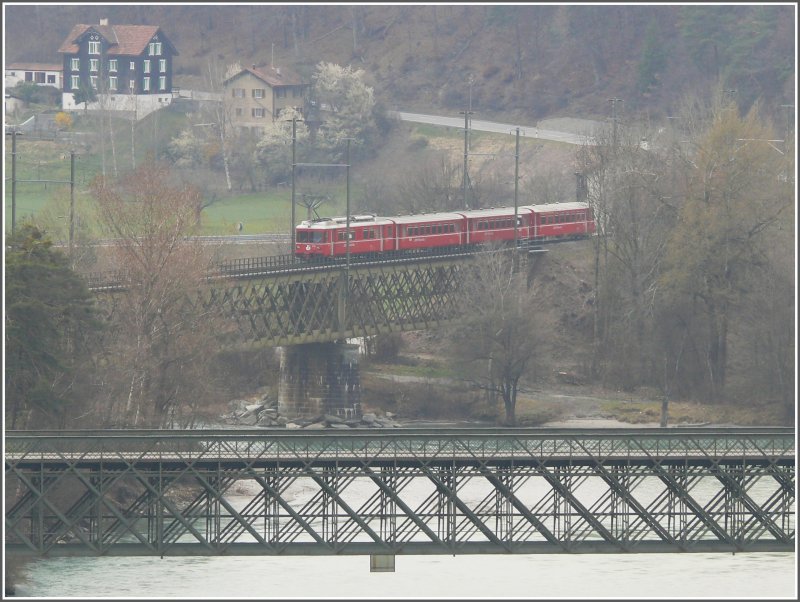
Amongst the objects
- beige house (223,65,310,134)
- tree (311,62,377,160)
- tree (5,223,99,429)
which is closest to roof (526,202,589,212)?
tree (311,62,377,160)

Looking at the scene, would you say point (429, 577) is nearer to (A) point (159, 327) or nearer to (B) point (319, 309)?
(A) point (159, 327)

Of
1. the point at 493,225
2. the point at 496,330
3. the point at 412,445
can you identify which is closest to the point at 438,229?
the point at 493,225

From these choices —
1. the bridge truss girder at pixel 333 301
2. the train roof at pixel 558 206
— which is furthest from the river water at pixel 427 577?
the train roof at pixel 558 206

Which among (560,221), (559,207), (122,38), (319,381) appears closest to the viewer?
(319,381)

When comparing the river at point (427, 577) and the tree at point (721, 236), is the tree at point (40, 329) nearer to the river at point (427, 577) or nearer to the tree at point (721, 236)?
the river at point (427, 577)

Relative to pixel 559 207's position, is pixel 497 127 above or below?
above

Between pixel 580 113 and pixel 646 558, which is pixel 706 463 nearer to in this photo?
pixel 646 558
